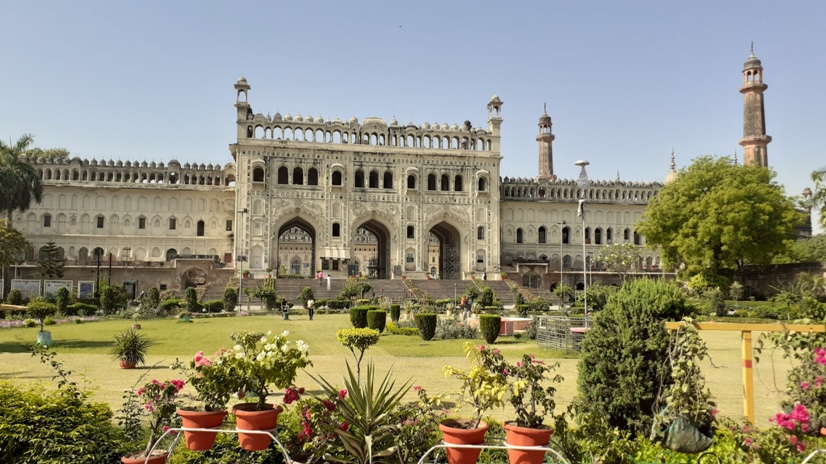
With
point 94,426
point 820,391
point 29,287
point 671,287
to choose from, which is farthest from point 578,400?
point 29,287

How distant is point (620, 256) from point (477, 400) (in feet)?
122

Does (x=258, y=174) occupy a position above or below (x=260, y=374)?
above

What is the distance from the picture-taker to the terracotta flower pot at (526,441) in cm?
416

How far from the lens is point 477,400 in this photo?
4492mm

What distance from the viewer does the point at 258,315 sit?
27547 mm

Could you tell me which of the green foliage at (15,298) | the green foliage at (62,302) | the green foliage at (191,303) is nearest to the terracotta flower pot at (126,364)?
the green foliage at (62,302)

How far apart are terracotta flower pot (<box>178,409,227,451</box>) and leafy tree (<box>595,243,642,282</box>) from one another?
3475 cm

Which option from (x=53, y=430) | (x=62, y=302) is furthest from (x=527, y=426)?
(x=62, y=302)

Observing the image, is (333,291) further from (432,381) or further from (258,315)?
(432,381)

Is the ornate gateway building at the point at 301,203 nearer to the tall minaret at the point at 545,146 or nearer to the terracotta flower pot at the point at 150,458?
the tall minaret at the point at 545,146

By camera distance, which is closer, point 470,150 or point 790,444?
point 790,444

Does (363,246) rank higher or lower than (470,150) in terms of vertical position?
lower

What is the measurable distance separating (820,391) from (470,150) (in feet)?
126

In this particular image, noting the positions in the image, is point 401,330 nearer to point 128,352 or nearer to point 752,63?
point 128,352
